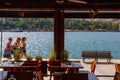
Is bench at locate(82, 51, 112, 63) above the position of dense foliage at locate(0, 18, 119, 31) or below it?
below

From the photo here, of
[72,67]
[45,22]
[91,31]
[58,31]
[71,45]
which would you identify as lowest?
[71,45]

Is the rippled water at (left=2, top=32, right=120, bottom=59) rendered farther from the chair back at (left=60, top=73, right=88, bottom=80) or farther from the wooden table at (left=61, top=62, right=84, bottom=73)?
the chair back at (left=60, top=73, right=88, bottom=80)

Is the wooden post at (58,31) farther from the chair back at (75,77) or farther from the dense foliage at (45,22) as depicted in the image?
the chair back at (75,77)

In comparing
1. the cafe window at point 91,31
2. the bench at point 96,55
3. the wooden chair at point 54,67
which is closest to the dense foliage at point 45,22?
the cafe window at point 91,31

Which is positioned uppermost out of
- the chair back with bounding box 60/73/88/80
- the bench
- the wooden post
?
the wooden post

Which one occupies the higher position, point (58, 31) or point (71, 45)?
point (58, 31)

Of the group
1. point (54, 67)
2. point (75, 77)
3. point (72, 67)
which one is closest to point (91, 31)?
point (54, 67)

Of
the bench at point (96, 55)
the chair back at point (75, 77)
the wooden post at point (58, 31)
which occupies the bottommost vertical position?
the bench at point (96, 55)

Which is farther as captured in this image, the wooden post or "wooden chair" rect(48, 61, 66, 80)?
the wooden post

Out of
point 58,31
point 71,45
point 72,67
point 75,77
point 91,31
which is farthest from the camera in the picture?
point 71,45

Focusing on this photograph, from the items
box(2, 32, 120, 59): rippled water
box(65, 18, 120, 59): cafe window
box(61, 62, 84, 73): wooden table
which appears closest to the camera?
box(61, 62, 84, 73): wooden table

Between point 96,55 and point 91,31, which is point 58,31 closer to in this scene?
point 96,55

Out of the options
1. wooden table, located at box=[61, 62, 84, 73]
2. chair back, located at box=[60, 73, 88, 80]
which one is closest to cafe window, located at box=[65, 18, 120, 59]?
wooden table, located at box=[61, 62, 84, 73]

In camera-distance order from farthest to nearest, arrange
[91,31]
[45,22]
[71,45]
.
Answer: [71,45]
[91,31]
[45,22]
